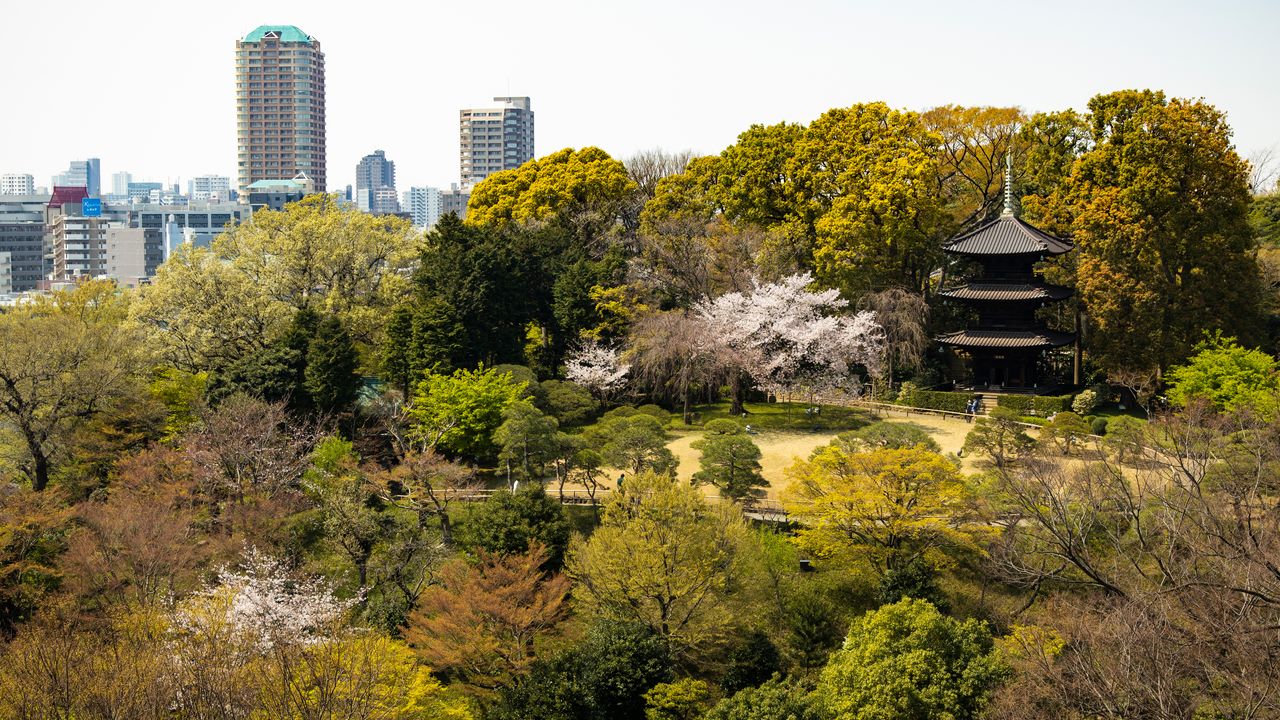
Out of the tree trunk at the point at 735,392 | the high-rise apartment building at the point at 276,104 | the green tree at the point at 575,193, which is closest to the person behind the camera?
the tree trunk at the point at 735,392

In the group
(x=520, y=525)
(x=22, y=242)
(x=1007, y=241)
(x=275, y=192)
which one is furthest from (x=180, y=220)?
(x=520, y=525)

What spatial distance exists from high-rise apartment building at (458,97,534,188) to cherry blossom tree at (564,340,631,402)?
96919mm

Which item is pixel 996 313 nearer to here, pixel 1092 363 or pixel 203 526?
pixel 1092 363

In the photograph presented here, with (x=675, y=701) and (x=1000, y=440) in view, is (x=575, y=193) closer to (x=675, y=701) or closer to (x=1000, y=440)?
(x=1000, y=440)

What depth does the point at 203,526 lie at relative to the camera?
87.1 ft

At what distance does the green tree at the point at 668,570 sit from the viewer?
22.3 metres

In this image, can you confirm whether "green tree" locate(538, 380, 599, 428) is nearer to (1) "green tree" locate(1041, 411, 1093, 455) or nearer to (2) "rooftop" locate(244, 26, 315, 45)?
(1) "green tree" locate(1041, 411, 1093, 455)

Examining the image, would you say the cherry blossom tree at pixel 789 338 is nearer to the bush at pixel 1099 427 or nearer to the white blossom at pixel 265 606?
the bush at pixel 1099 427

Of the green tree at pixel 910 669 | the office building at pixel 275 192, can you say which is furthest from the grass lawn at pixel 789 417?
the office building at pixel 275 192

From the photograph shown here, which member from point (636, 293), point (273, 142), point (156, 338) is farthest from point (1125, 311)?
point (273, 142)

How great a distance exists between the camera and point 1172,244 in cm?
3328

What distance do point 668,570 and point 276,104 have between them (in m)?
130

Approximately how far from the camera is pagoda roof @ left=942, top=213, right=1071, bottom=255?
35375mm

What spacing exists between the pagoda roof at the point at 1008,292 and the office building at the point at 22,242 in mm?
102837
